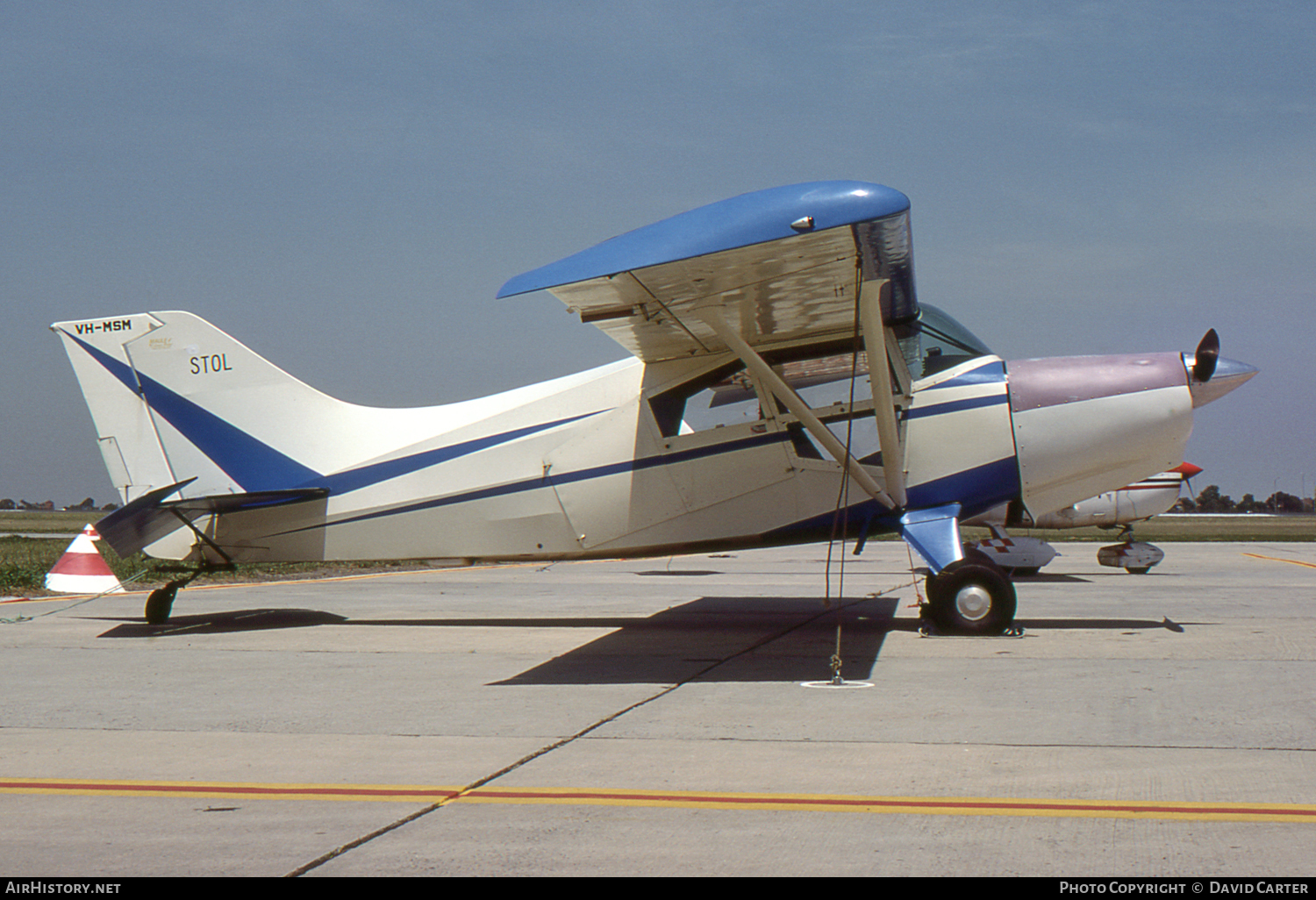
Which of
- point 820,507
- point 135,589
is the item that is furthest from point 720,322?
point 135,589

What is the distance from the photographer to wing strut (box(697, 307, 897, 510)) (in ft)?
25.4

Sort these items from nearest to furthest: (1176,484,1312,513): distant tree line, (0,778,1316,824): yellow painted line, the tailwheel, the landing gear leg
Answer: (0,778,1316,824): yellow painted line, the tailwheel, the landing gear leg, (1176,484,1312,513): distant tree line

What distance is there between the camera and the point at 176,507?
9812mm

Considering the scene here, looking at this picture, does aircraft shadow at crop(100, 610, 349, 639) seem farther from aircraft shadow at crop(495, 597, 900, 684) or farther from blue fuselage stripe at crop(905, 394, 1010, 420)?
blue fuselage stripe at crop(905, 394, 1010, 420)

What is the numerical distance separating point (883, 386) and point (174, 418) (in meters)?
6.46

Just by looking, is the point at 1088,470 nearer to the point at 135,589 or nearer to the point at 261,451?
the point at 261,451

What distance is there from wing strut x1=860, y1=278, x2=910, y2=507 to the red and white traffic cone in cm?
942

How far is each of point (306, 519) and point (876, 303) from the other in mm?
5486

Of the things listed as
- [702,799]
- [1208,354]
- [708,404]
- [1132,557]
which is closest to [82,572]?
[708,404]

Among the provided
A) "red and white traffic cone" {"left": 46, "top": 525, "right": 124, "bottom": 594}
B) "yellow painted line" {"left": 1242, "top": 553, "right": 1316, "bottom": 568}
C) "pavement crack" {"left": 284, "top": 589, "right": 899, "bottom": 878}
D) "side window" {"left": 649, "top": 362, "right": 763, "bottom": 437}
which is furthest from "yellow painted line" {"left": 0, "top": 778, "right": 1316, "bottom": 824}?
"yellow painted line" {"left": 1242, "top": 553, "right": 1316, "bottom": 568}

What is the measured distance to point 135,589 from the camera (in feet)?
49.9

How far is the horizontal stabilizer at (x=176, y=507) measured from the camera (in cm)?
961

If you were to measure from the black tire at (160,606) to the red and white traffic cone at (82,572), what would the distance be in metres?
3.02

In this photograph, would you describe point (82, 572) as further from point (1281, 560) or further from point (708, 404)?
point (1281, 560)
